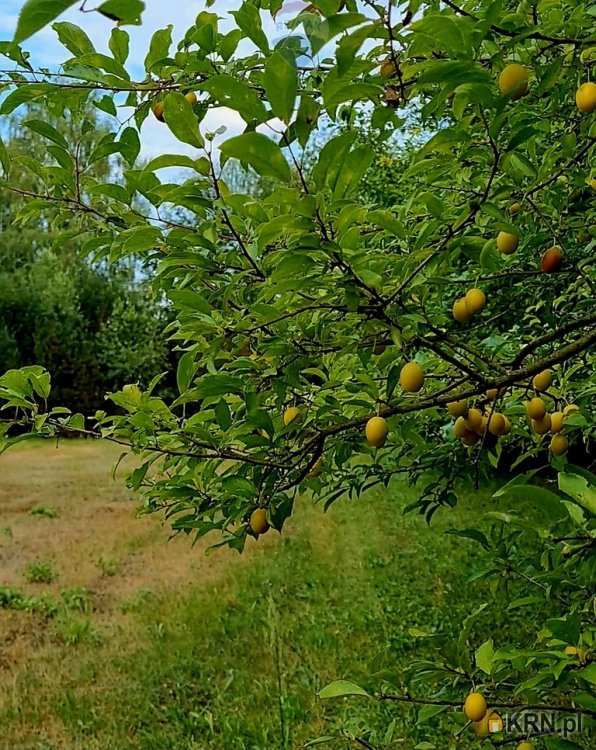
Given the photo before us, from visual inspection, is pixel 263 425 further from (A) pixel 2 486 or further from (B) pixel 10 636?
(A) pixel 2 486

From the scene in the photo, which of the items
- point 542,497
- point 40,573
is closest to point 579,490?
point 542,497

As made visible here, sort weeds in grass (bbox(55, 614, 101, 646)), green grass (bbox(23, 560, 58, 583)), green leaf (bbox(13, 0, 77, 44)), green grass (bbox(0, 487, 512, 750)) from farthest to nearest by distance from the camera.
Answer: green grass (bbox(23, 560, 58, 583)) < weeds in grass (bbox(55, 614, 101, 646)) < green grass (bbox(0, 487, 512, 750)) < green leaf (bbox(13, 0, 77, 44))

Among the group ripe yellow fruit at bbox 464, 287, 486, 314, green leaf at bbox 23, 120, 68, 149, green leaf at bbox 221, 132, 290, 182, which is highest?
green leaf at bbox 23, 120, 68, 149

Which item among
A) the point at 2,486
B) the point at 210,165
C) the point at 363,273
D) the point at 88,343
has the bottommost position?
the point at 2,486

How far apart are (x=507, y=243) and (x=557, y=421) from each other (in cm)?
33

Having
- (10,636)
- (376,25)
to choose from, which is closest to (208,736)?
(10,636)

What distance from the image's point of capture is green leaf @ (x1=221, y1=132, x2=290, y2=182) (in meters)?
0.54

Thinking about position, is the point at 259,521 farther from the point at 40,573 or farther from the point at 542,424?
the point at 40,573

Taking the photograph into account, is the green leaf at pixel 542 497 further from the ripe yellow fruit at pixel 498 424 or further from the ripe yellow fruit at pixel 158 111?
the ripe yellow fruit at pixel 158 111

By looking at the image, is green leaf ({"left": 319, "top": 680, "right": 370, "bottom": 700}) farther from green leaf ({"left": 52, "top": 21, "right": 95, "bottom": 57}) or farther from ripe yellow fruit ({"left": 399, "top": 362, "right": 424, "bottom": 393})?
green leaf ({"left": 52, "top": 21, "right": 95, "bottom": 57})

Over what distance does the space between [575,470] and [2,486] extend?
24.0 ft

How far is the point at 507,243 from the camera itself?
0.95 meters

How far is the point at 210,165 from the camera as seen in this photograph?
2.32 ft

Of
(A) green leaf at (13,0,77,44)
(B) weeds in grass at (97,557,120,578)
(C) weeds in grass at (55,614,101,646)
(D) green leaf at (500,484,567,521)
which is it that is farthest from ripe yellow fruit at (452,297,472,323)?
(B) weeds in grass at (97,557,120,578)
